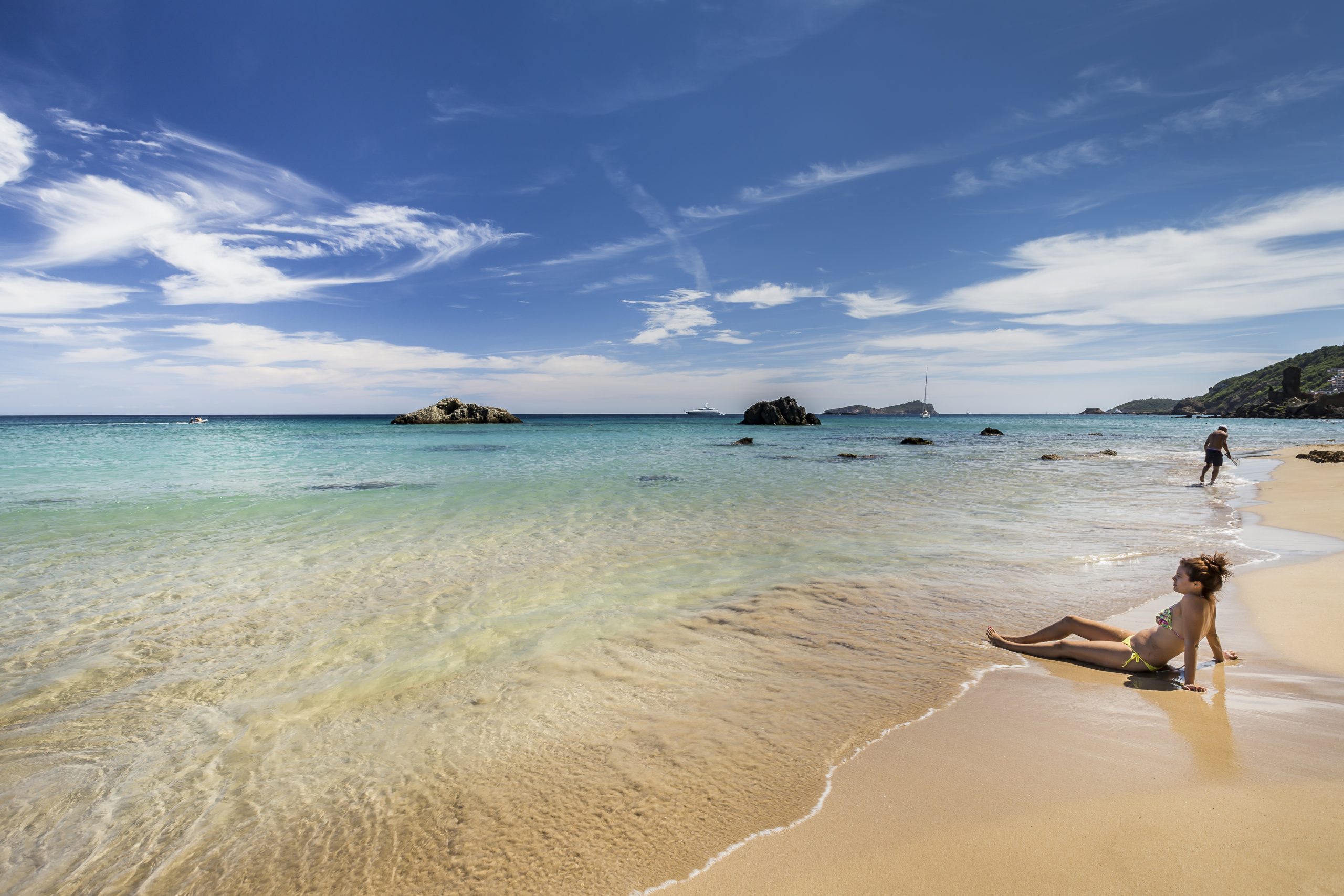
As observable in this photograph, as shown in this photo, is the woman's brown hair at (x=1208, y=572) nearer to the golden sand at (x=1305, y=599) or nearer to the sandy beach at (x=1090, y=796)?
the sandy beach at (x=1090, y=796)

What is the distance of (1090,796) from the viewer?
2.94m

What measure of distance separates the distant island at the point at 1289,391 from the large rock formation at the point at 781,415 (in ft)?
272

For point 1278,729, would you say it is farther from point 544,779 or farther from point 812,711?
point 544,779

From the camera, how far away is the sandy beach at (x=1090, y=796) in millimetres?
2426

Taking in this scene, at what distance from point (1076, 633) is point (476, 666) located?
5.36 m

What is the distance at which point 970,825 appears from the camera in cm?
275

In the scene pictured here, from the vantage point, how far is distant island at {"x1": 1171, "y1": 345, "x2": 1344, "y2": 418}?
89.3 meters

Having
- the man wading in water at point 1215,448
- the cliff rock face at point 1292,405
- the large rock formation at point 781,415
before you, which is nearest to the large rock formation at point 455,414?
the large rock formation at point 781,415

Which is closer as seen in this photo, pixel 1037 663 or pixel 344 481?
pixel 1037 663

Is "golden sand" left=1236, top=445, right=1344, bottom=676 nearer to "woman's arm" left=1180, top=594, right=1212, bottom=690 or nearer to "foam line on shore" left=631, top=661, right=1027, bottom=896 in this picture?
"woman's arm" left=1180, top=594, right=1212, bottom=690

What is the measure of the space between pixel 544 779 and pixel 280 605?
16.4ft

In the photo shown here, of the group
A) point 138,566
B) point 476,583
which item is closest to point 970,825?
point 476,583

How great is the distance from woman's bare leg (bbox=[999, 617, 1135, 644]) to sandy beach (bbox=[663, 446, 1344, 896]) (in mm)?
363

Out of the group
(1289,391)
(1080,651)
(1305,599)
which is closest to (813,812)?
(1080,651)
